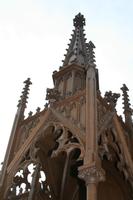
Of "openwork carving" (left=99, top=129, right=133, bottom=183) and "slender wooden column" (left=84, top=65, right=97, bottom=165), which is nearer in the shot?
"slender wooden column" (left=84, top=65, right=97, bottom=165)

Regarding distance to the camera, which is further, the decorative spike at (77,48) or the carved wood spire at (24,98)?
the decorative spike at (77,48)

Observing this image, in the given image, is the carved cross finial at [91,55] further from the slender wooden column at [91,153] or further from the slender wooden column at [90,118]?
the slender wooden column at [91,153]

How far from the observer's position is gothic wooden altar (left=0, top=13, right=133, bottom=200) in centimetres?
891

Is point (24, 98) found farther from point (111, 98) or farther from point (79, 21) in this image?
point (79, 21)

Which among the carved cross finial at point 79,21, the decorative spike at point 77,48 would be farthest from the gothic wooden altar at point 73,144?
the carved cross finial at point 79,21

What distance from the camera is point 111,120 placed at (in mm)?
10078

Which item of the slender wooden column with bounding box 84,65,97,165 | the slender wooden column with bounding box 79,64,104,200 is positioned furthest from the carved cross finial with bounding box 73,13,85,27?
the slender wooden column with bounding box 79,64,104,200

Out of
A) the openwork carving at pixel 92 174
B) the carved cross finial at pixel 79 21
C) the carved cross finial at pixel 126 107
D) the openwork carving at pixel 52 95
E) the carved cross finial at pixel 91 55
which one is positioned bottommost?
the openwork carving at pixel 92 174

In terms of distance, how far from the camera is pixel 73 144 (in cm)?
901

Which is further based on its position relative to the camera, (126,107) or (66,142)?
(126,107)

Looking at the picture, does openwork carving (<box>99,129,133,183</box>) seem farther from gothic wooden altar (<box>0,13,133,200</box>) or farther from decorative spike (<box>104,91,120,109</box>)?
decorative spike (<box>104,91,120,109</box>)

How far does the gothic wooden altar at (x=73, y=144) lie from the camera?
29.2ft

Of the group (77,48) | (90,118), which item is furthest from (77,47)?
(90,118)

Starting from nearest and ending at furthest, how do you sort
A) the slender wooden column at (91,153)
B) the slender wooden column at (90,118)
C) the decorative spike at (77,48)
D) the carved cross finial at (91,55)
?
the slender wooden column at (91,153), the slender wooden column at (90,118), the carved cross finial at (91,55), the decorative spike at (77,48)
